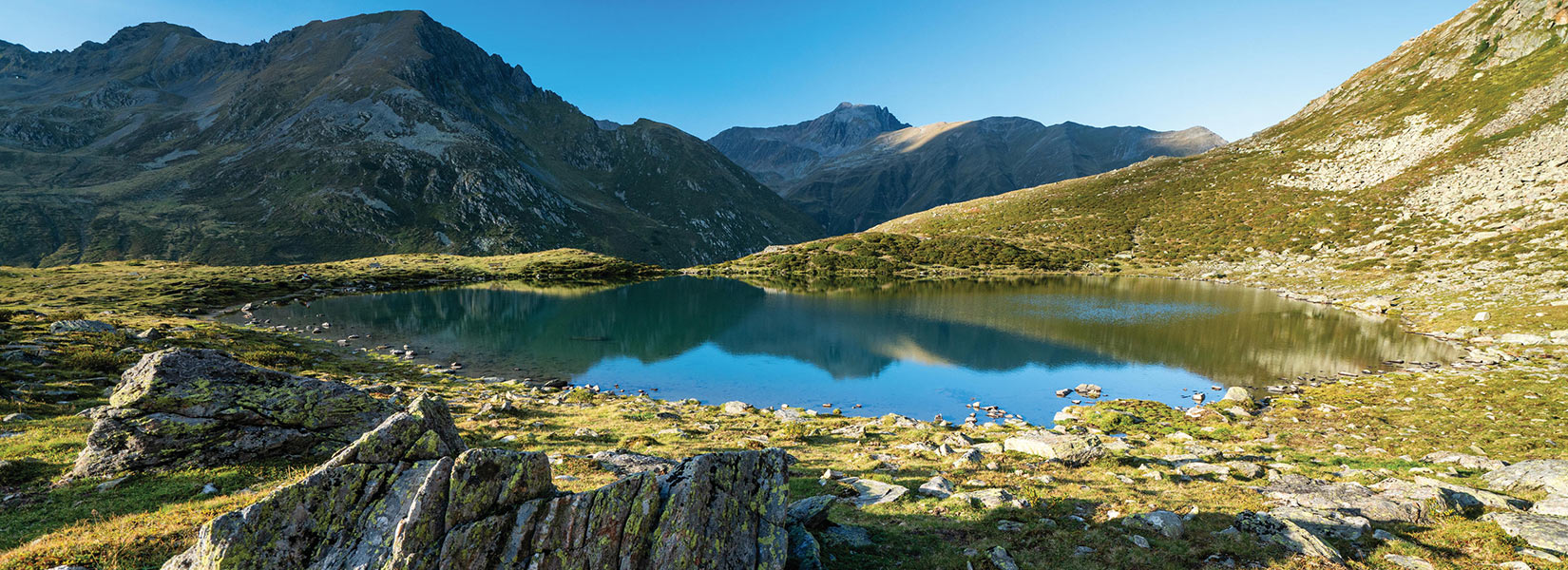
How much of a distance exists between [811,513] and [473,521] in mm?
7844

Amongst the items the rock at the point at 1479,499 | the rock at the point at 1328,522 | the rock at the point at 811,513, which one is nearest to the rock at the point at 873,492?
the rock at the point at 811,513

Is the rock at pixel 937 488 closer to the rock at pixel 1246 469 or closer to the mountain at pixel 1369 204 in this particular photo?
the rock at pixel 1246 469

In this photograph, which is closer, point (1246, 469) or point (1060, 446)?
point (1246, 469)

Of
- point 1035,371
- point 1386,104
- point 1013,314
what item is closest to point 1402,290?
point 1013,314

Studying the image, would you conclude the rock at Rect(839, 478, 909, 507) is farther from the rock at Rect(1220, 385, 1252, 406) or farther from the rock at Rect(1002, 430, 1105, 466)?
the rock at Rect(1220, 385, 1252, 406)

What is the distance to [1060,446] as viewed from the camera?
837 inches

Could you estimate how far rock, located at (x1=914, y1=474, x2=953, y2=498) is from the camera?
16.8m

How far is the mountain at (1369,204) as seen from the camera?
71.7m

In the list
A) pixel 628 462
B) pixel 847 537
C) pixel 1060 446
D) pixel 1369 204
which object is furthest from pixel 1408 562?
pixel 1369 204

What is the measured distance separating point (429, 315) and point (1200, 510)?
90970 millimetres

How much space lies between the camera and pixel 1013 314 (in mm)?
72875

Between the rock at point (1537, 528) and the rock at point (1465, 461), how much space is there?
7961 millimetres

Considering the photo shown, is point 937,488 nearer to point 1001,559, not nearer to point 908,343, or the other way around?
point 1001,559

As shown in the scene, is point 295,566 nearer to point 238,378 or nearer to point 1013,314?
point 238,378
